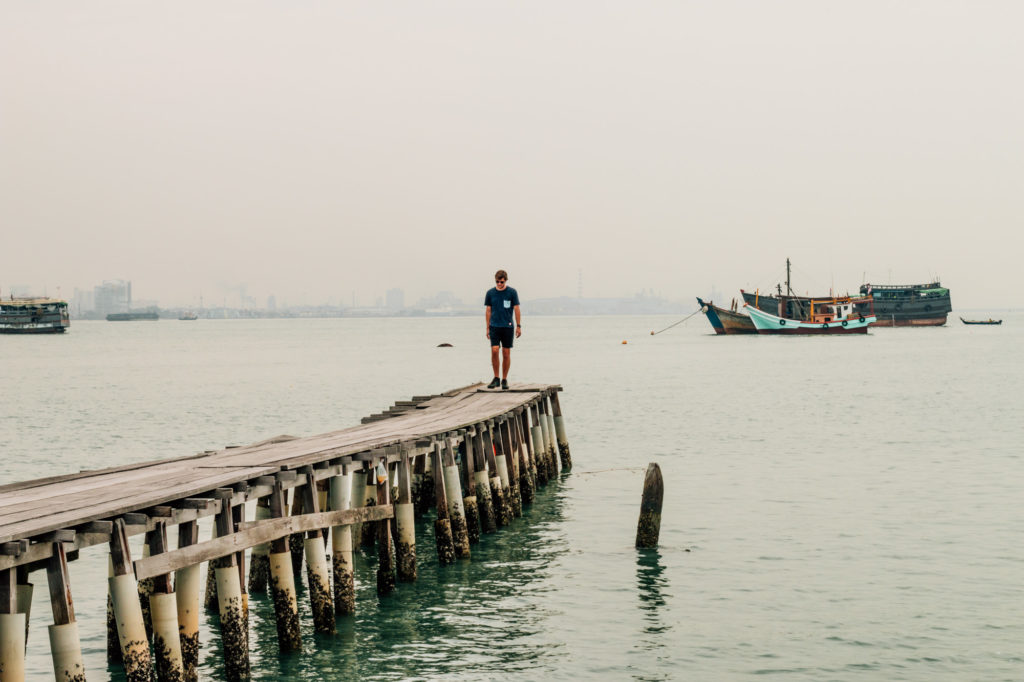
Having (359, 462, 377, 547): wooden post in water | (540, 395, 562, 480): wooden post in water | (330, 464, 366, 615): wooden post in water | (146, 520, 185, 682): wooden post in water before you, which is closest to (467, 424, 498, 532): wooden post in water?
(359, 462, 377, 547): wooden post in water

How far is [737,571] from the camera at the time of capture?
1490 centimetres

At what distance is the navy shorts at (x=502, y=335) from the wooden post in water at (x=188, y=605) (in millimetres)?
10815

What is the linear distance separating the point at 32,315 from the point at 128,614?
193478 millimetres

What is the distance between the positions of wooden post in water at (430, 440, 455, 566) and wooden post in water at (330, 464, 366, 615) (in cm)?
247

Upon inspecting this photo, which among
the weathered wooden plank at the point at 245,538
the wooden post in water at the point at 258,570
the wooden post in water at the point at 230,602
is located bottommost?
the wooden post in water at the point at 258,570

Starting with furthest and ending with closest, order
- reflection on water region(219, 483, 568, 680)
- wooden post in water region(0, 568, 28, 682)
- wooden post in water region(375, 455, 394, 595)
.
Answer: wooden post in water region(375, 455, 394, 595) < reflection on water region(219, 483, 568, 680) < wooden post in water region(0, 568, 28, 682)

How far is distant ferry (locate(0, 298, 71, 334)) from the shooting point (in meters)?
181

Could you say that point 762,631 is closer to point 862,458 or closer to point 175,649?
point 175,649

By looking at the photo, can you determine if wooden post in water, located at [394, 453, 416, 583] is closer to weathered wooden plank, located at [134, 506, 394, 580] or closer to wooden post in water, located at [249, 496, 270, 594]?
weathered wooden plank, located at [134, 506, 394, 580]

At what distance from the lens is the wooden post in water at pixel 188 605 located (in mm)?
8986

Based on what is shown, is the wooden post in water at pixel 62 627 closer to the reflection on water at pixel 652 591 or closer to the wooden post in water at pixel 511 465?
the reflection on water at pixel 652 591

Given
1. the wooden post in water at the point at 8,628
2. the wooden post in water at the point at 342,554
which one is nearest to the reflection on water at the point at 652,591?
the wooden post in water at the point at 342,554

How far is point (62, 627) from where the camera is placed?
732 cm

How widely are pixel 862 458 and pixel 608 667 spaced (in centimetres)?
1875
